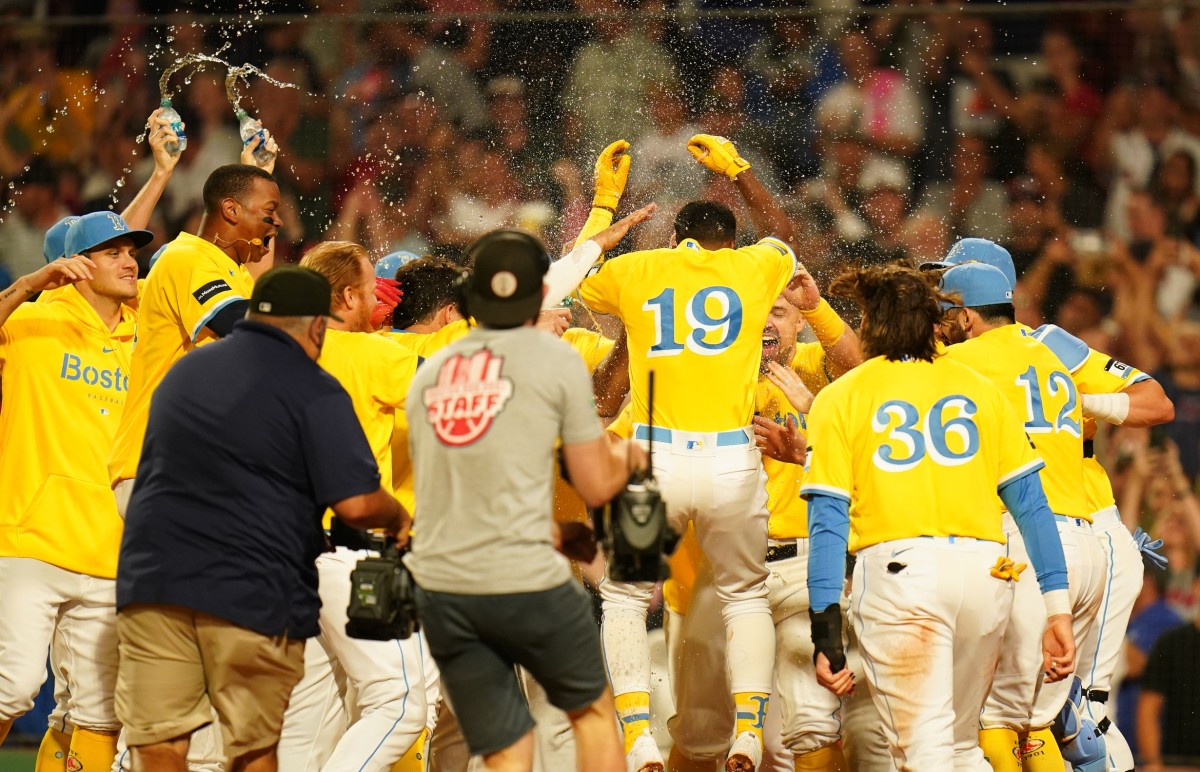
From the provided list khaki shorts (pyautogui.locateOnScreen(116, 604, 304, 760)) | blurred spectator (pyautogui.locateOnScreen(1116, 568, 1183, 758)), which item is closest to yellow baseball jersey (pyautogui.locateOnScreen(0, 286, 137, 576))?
khaki shorts (pyautogui.locateOnScreen(116, 604, 304, 760))

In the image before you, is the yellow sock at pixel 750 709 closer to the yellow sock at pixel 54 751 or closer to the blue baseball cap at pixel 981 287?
the blue baseball cap at pixel 981 287

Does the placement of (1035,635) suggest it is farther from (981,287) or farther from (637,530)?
(637,530)

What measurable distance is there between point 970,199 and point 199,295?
5061mm

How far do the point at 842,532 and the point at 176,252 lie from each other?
2600 mm

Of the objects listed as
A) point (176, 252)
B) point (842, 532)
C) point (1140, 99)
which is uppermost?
point (1140, 99)

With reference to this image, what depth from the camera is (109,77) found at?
9.12 meters

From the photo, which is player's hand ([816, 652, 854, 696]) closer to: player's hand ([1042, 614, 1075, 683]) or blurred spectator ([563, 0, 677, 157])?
player's hand ([1042, 614, 1075, 683])

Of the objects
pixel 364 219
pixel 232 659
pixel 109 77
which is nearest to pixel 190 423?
pixel 232 659

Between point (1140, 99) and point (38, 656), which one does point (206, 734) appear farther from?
point (1140, 99)

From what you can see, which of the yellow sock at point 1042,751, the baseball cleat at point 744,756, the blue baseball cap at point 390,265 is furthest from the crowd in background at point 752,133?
the baseball cleat at point 744,756

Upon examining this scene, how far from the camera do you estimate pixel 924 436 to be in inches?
180

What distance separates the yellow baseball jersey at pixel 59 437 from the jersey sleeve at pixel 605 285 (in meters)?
1.88

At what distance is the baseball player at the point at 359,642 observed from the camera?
495 cm

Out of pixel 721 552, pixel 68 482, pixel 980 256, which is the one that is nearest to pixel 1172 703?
pixel 980 256
